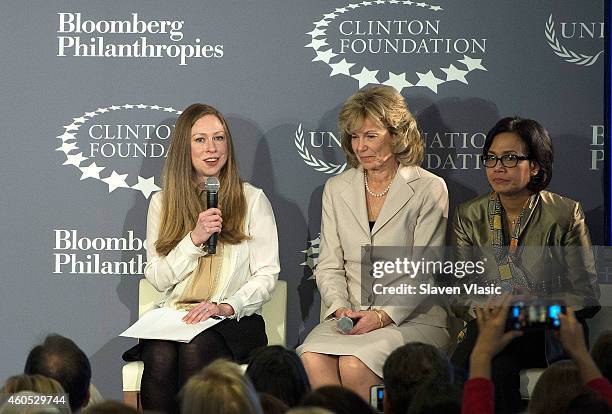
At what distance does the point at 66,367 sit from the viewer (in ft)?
12.7

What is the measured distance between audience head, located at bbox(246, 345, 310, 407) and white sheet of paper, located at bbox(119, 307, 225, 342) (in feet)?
5.15

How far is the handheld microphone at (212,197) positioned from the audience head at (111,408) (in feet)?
7.70

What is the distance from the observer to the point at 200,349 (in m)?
5.29

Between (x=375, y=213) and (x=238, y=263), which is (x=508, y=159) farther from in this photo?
(x=238, y=263)

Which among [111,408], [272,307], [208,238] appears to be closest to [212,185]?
[208,238]

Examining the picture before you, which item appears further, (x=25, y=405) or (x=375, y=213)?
(x=375, y=213)

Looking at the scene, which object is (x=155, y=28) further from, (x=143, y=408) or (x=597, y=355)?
(x=597, y=355)

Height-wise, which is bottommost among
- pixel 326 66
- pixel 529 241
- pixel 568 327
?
pixel 568 327

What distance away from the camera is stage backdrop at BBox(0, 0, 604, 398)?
20.3 ft

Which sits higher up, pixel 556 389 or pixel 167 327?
pixel 167 327

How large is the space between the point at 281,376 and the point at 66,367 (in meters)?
0.75

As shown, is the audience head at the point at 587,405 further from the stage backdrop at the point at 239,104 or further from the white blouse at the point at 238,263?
the stage backdrop at the point at 239,104

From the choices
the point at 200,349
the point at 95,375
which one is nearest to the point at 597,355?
the point at 200,349

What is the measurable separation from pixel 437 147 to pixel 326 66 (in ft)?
2.43
